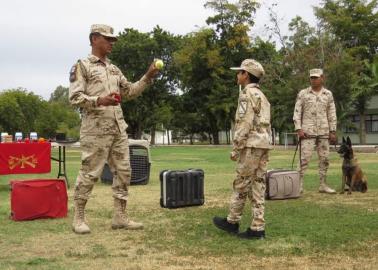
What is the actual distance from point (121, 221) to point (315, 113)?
4.74m

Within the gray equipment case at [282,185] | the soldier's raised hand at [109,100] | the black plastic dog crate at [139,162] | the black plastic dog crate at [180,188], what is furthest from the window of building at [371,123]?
the soldier's raised hand at [109,100]

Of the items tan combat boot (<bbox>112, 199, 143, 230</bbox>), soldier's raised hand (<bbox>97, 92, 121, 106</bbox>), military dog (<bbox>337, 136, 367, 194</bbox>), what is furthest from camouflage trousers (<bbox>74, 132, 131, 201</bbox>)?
military dog (<bbox>337, 136, 367, 194</bbox>)

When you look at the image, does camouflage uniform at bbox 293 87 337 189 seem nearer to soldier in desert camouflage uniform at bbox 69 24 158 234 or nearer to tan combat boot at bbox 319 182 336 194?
tan combat boot at bbox 319 182 336 194

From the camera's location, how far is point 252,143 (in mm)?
5758

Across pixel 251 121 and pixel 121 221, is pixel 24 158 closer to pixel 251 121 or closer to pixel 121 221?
pixel 121 221

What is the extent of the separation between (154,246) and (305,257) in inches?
58.9

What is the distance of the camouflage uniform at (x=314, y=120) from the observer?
9891mm

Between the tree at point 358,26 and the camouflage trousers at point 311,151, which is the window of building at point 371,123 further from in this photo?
the camouflage trousers at point 311,151

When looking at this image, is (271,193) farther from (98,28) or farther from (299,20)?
(299,20)

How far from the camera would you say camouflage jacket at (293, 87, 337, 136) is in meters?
9.90

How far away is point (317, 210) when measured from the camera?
7.75m

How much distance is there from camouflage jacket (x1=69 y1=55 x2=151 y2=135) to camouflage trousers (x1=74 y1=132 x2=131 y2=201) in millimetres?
97

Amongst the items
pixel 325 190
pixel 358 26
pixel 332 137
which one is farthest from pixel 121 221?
pixel 358 26

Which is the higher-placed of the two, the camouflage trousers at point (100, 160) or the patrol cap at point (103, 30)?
the patrol cap at point (103, 30)
